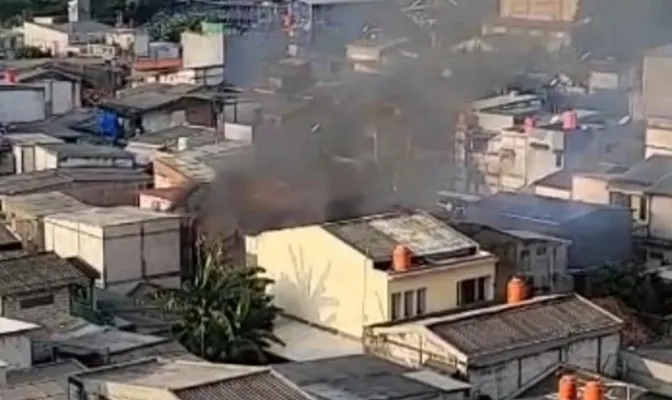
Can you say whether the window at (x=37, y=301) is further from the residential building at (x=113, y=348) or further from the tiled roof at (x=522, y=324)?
the tiled roof at (x=522, y=324)

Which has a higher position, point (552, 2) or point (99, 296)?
point (552, 2)

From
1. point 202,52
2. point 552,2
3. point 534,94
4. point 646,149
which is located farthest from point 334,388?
point 552,2

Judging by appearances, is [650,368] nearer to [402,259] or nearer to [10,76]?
[402,259]

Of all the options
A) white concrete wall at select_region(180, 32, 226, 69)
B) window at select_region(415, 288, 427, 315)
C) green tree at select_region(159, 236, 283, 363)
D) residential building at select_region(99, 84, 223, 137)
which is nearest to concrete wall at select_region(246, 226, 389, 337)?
window at select_region(415, 288, 427, 315)

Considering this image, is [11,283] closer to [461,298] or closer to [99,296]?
[99,296]

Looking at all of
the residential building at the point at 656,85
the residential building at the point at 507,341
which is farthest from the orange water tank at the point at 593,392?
the residential building at the point at 656,85
